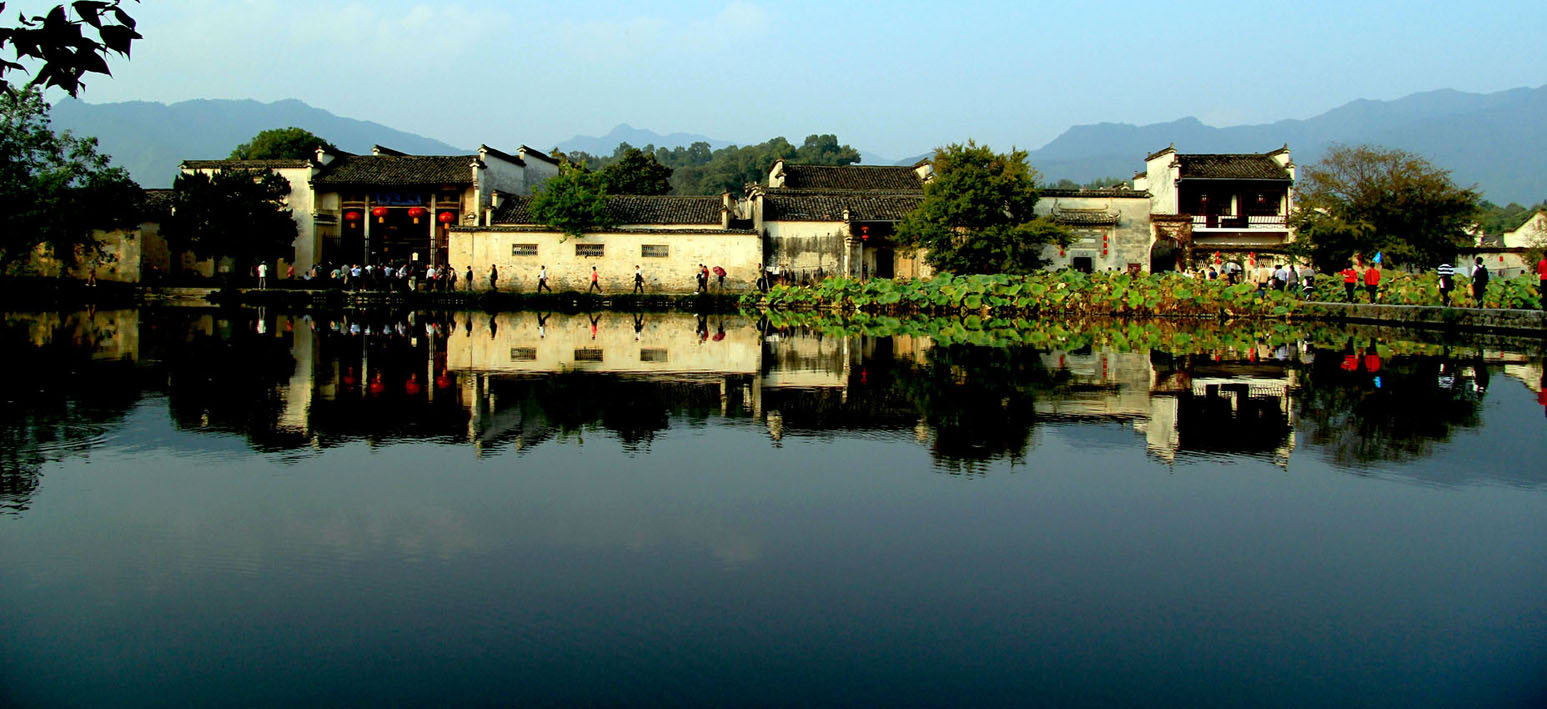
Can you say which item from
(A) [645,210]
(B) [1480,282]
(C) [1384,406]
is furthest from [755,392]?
(A) [645,210]

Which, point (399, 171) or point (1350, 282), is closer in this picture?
point (1350, 282)

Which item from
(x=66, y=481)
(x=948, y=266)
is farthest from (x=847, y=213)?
(x=66, y=481)

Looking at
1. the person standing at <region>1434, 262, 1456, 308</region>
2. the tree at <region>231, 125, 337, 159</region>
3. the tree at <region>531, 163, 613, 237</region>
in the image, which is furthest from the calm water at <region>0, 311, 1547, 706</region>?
the tree at <region>231, 125, 337, 159</region>

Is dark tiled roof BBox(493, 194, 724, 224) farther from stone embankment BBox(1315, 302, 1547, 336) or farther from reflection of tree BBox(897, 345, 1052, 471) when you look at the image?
reflection of tree BBox(897, 345, 1052, 471)

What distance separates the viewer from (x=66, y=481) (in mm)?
5809

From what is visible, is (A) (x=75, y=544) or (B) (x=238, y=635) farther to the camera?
(A) (x=75, y=544)

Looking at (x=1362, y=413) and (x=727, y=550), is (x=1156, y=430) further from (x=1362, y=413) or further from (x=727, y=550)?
(x=727, y=550)

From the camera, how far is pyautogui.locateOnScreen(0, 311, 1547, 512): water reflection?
24.4 ft

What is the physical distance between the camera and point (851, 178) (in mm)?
43656

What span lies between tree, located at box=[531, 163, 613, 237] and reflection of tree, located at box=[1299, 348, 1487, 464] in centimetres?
2556

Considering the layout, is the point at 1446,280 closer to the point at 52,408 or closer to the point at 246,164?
the point at 52,408

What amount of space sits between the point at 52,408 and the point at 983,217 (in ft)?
86.5

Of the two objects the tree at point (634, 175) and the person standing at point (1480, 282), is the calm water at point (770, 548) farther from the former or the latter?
the tree at point (634, 175)

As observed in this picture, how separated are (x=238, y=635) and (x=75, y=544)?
1519mm
